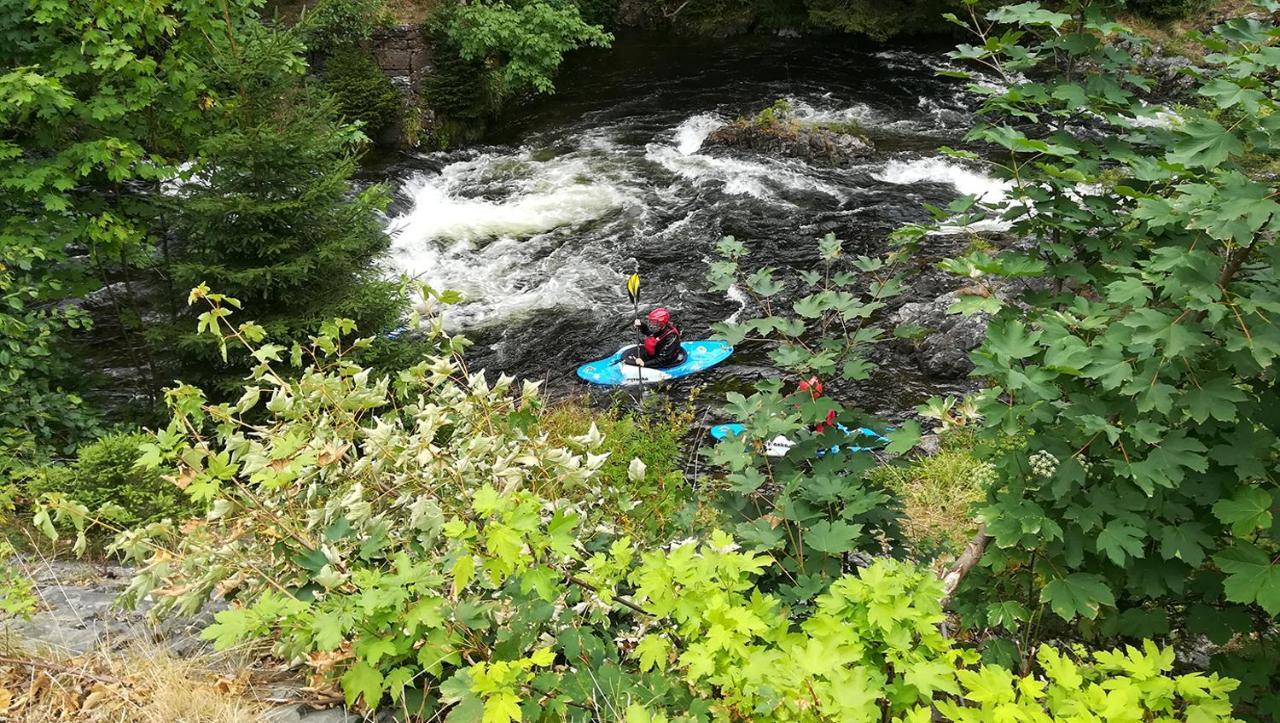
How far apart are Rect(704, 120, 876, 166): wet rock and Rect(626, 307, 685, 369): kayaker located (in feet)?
19.0

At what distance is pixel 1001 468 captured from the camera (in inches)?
87.9

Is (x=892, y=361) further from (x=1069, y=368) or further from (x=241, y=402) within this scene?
(x=241, y=402)

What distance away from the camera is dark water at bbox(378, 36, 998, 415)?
890 centimetres

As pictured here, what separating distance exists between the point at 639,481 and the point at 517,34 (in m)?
12.3

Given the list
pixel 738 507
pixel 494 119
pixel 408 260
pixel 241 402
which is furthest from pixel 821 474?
pixel 494 119

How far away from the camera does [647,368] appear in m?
7.81

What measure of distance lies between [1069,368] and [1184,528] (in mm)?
536

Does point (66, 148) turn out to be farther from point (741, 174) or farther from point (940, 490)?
point (741, 174)

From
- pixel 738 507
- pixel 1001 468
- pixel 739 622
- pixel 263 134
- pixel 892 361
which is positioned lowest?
pixel 892 361

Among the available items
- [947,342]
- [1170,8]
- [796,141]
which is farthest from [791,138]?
[1170,8]

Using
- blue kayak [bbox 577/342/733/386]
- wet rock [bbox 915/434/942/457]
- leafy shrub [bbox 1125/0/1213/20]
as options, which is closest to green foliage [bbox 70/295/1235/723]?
wet rock [bbox 915/434/942/457]

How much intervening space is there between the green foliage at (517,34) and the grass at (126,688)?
12.6 m

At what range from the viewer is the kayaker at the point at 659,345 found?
7770 mm

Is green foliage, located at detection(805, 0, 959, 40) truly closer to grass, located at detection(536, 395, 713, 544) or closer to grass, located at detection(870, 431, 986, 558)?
grass, located at detection(536, 395, 713, 544)
